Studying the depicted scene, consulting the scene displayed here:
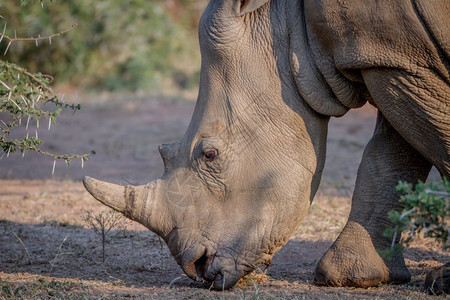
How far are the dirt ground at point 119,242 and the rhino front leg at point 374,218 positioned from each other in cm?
11

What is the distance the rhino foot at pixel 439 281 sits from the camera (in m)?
4.29

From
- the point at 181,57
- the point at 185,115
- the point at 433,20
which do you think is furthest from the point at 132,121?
the point at 433,20

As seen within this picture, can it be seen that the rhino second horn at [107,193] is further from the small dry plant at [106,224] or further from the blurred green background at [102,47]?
the blurred green background at [102,47]

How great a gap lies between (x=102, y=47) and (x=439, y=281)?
1237 centimetres

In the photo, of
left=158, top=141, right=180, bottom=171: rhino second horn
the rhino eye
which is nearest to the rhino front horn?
left=158, top=141, right=180, bottom=171: rhino second horn

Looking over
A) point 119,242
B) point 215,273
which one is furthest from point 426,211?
point 119,242

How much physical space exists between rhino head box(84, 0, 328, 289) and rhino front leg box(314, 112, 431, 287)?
0.44 meters

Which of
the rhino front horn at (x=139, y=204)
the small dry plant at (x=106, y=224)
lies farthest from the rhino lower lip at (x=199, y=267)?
the small dry plant at (x=106, y=224)

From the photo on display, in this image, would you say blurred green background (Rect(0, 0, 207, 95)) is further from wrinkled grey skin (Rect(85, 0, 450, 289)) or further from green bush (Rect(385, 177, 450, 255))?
green bush (Rect(385, 177, 450, 255))

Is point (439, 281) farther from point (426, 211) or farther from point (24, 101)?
point (24, 101)

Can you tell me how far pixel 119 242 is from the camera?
6102 mm

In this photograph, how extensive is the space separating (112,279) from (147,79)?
11.0 meters

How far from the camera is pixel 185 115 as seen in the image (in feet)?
41.9

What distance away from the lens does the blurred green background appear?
15.1 metres
